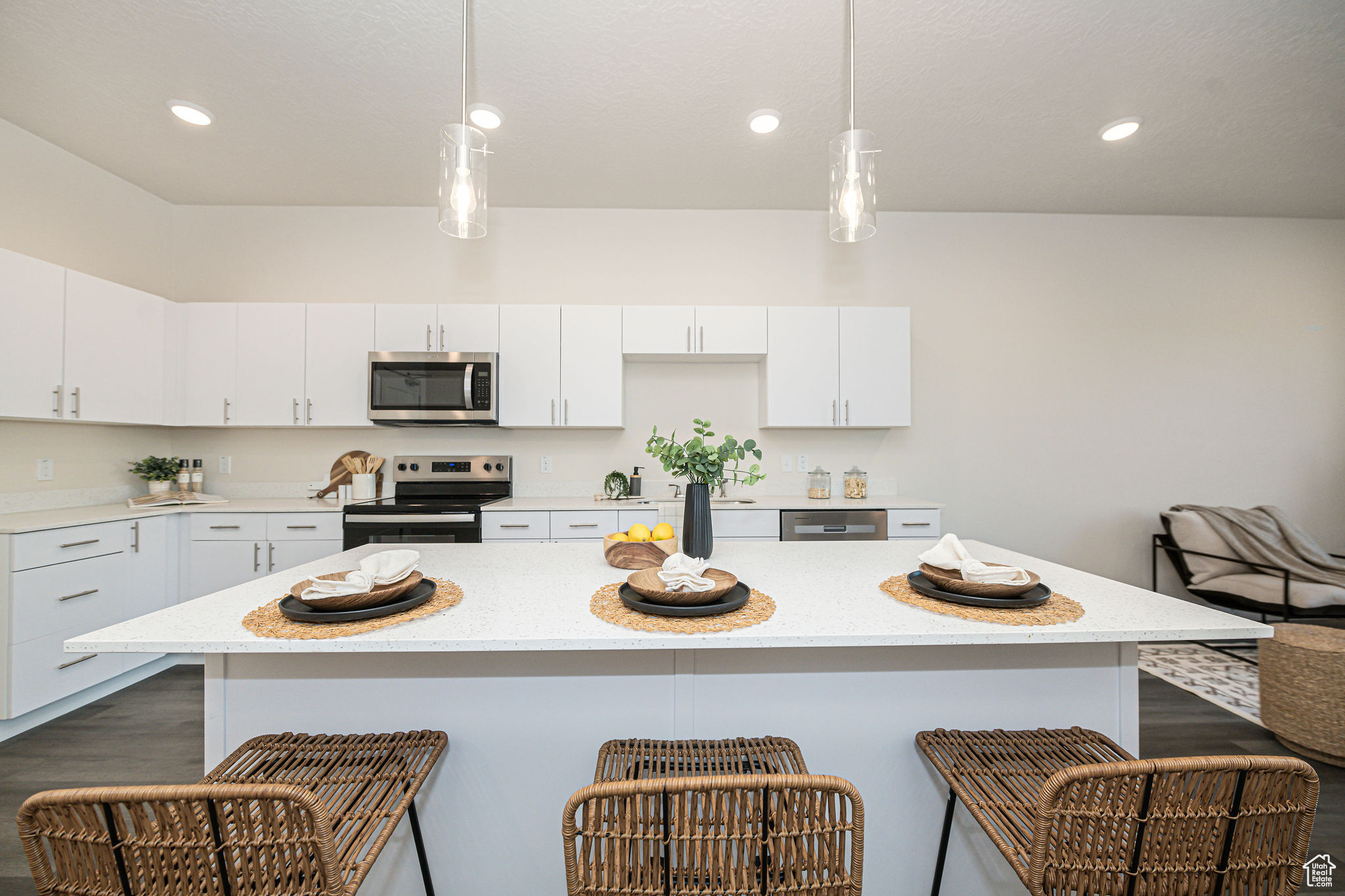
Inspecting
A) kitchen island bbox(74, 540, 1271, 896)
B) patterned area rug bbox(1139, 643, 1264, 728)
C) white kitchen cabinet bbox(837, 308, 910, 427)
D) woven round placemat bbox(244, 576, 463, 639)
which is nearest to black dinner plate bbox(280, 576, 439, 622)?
woven round placemat bbox(244, 576, 463, 639)

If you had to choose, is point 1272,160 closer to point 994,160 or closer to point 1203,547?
point 994,160

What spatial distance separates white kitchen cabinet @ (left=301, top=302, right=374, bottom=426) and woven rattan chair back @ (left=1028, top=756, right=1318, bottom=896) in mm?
3530

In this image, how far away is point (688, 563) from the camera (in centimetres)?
131

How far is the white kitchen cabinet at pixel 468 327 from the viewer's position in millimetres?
3287

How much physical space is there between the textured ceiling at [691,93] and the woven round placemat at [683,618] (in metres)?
2.07

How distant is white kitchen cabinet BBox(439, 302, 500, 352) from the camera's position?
10.8 feet

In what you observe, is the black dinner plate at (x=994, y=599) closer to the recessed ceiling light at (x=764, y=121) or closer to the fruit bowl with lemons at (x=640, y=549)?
the fruit bowl with lemons at (x=640, y=549)

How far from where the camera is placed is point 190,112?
2.53m

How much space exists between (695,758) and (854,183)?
1558mm

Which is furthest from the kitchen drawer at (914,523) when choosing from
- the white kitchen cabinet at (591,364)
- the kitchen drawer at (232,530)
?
the kitchen drawer at (232,530)

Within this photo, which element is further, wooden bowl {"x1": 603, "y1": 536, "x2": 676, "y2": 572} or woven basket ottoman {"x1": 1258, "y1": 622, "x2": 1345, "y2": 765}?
woven basket ottoman {"x1": 1258, "y1": 622, "x2": 1345, "y2": 765}

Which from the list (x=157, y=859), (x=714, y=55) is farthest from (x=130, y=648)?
(x=714, y=55)

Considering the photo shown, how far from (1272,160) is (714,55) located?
321 cm

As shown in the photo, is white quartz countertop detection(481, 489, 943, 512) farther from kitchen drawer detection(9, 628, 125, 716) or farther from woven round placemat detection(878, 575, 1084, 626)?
kitchen drawer detection(9, 628, 125, 716)
